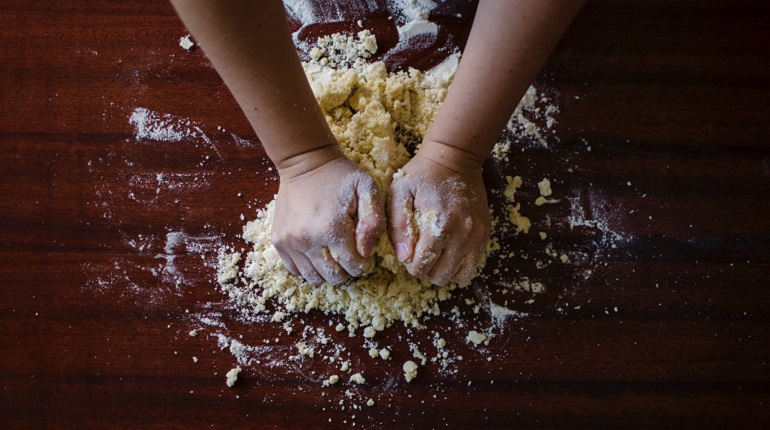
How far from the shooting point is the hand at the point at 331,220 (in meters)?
0.62

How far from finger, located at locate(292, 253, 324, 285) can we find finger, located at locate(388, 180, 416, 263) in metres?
0.10

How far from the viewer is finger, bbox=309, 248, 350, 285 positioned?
2.08ft

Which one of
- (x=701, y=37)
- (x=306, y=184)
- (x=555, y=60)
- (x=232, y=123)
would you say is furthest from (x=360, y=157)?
(x=701, y=37)

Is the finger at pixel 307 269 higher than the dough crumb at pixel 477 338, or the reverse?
the finger at pixel 307 269

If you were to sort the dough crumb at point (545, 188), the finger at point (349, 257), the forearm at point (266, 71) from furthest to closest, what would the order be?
the dough crumb at point (545, 188) → the finger at point (349, 257) → the forearm at point (266, 71)

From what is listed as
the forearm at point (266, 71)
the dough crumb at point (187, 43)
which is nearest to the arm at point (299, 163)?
the forearm at point (266, 71)

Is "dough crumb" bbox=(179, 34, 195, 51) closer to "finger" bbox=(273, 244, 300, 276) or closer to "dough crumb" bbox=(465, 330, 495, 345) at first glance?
"finger" bbox=(273, 244, 300, 276)

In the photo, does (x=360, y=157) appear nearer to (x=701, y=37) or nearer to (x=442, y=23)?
(x=442, y=23)

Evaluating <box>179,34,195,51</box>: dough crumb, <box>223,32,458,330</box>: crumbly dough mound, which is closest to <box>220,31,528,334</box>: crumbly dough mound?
<box>223,32,458,330</box>: crumbly dough mound

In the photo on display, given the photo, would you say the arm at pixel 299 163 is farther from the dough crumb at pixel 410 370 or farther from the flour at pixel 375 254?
the dough crumb at pixel 410 370

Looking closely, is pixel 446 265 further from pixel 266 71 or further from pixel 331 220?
pixel 266 71

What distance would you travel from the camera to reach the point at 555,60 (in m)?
0.79

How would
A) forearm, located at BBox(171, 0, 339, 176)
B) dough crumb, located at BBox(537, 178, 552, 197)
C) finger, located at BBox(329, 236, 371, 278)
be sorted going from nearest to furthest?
forearm, located at BBox(171, 0, 339, 176), finger, located at BBox(329, 236, 371, 278), dough crumb, located at BBox(537, 178, 552, 197)

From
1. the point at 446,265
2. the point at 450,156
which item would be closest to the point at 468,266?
the point at 446,265
